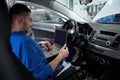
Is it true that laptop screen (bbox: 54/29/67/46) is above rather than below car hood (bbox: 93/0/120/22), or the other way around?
below

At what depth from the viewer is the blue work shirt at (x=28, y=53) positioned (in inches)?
70.1

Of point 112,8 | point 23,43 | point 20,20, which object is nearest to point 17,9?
point 20,20

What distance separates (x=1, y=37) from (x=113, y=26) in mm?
1586

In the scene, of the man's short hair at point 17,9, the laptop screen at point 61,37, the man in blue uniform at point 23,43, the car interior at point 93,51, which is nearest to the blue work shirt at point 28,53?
the man in blue uniform at point 23,43

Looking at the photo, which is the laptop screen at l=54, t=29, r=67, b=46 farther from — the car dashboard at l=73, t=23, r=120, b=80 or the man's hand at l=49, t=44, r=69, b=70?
the man's hand at l=49, t=44, r=69, b=70

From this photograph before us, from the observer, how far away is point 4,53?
1369 millimetres

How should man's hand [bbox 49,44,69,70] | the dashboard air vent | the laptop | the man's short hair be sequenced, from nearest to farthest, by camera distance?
the man's short hair < man's hand [bbox 49,44,69,70] < the dashboard air vent < the laptop

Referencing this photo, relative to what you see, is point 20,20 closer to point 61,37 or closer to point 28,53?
point 28,53

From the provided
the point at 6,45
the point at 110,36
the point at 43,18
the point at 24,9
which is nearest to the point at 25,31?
the point at 24,9

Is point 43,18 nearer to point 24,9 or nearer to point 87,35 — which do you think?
point 87,35

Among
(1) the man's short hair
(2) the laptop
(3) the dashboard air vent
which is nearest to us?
(1) the man's short hair

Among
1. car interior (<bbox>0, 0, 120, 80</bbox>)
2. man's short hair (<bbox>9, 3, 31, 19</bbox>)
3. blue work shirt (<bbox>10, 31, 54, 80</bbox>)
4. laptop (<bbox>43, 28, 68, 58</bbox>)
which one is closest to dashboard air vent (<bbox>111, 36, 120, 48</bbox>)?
car interior (<bbox>0, 0, 120, 80</bbox>)

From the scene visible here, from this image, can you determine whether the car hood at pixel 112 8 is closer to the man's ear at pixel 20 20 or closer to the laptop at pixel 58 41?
the laptop at pixel 58 41

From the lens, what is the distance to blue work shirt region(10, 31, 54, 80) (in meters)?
1.78
